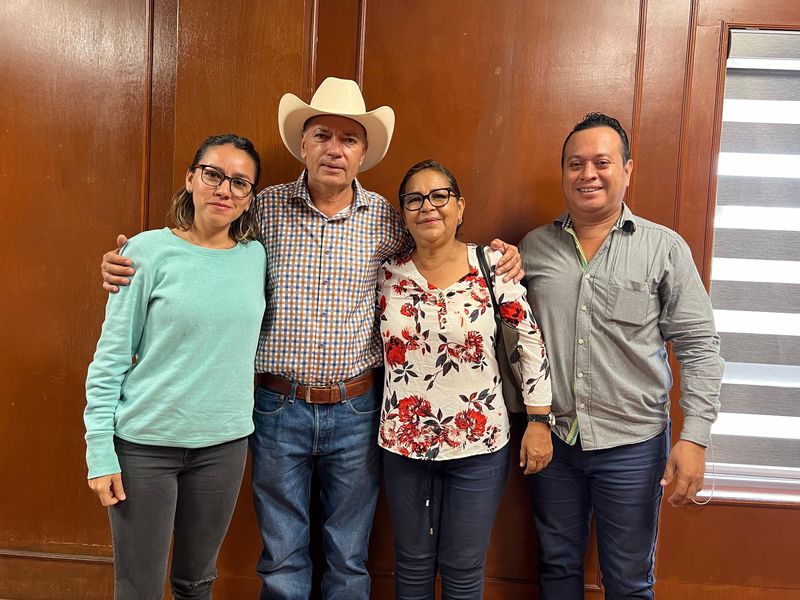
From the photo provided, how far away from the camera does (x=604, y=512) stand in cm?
170

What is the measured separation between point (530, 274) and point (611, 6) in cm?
108

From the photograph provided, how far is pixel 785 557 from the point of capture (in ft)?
6.93

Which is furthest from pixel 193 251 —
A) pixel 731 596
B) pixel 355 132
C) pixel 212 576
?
pixel 731 596

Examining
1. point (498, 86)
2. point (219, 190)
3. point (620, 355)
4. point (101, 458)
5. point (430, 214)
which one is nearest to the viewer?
point (101, 458)

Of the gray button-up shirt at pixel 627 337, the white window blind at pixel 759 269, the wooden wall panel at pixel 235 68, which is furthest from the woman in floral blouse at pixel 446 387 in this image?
the white window blind at pixel 759 269

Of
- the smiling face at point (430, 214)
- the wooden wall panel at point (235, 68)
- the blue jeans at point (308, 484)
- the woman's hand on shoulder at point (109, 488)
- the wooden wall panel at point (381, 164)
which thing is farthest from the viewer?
the wooden wall panel at point (381, 164)

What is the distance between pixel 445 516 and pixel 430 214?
92cm

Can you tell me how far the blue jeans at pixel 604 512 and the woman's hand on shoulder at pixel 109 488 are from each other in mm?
1239

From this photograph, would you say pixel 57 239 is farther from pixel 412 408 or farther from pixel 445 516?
pixel 445 516

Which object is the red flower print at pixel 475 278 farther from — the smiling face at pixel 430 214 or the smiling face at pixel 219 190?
the smiling face at pixel 219 190

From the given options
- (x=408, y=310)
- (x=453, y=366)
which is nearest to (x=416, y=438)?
(x=453, y=366)

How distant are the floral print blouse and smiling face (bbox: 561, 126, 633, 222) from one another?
0.35m

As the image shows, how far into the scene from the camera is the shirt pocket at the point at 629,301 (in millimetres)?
1658

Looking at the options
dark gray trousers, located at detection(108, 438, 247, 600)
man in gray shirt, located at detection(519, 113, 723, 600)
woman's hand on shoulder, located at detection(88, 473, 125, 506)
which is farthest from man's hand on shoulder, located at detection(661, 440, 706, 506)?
woman's hand on shoulder, located at detection(88, 473, 125, 506)
